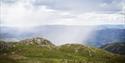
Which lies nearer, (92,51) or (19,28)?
(19,28)

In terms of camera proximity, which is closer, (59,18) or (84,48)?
(59,18)

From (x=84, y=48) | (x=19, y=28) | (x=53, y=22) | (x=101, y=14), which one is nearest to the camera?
(x=53, y=22)

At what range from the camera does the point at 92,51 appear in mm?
188750

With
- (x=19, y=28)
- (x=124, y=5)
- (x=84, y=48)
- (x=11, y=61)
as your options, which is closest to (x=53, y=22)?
(x=19, y=28)

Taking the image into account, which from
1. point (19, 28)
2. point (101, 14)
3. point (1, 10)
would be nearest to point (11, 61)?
point (19, 28)

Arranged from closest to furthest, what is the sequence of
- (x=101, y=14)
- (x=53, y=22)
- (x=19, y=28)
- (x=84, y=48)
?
(x=53, y=22), (x=19, y=28), (x=101, y=14), (x=84, y=48)

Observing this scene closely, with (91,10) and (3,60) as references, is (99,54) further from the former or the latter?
(3,60)

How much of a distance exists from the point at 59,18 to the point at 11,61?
35.5 metres

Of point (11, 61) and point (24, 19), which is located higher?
point (24, 19)

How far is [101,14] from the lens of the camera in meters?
→ 155

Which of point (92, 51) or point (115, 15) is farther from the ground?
point (115, 15)

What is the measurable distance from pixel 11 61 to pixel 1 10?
30.6 metres

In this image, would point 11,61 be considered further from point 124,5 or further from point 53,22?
point 124,5

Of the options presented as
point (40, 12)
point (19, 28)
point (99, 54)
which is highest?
point (40, 12)
